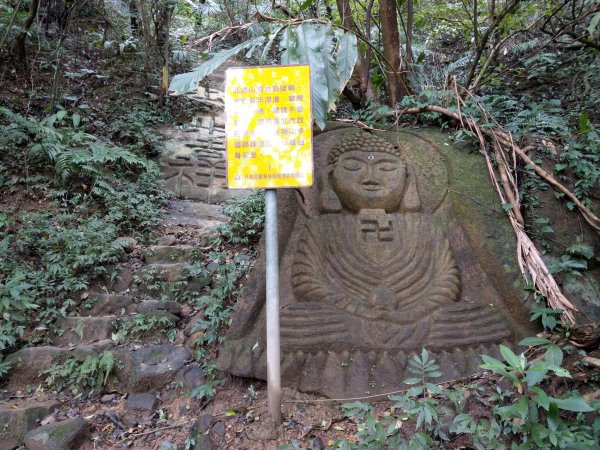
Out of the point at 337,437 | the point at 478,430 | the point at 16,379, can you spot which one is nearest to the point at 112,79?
the point at 16,379

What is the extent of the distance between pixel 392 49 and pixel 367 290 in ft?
10.2

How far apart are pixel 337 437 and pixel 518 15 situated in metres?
5.87

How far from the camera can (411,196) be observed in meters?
3.84

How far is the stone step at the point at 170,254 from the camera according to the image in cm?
466

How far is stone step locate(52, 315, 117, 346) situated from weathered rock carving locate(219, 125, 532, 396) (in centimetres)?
121

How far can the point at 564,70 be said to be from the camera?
20.3ft

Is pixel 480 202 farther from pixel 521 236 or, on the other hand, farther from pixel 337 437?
pixel 337 437

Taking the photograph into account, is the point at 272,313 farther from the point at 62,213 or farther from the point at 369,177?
the point at 62,213

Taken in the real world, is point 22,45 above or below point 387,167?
above

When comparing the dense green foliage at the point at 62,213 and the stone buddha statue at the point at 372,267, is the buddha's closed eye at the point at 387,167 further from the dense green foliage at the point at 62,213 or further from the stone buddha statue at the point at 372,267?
the dense green foliage at the point at 62,213

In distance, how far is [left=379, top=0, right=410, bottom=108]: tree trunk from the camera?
16.3ft

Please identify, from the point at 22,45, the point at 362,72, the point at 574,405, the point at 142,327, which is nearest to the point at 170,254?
the point at 142,327

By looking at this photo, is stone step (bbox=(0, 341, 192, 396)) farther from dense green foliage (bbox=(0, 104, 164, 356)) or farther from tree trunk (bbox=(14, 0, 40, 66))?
tree trunk (bbox=(14, 0, 40, 66))

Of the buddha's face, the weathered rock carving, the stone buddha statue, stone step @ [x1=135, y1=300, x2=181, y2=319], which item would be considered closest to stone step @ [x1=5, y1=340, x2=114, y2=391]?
stone step @ [x1=135, y1=300, x2=181, y2=319]
